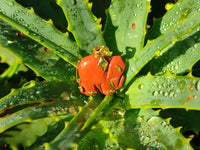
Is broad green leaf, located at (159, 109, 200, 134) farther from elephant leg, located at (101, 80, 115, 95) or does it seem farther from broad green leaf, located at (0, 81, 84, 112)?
broad green leaf, located at (0, 81, 84, 112)

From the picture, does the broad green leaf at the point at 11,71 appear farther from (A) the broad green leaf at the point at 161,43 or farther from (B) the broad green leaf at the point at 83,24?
(A) the broad green leaf at the point at 161,43

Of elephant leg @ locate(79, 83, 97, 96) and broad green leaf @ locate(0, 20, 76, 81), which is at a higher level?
broad green leaf @ locate(0, 20, 76, 81)

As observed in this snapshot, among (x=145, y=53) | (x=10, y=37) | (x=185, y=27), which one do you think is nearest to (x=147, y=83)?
(x=145, y=53)

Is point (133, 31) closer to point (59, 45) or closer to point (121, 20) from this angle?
point (121, 20)

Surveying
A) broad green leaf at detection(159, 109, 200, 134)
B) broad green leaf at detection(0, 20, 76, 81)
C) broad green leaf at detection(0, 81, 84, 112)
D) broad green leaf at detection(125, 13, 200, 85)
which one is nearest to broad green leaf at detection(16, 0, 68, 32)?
broad green leaf at detection(0, 20, 76, 81)

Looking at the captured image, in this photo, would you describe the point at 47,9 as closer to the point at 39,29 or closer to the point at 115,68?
the point at 39,29

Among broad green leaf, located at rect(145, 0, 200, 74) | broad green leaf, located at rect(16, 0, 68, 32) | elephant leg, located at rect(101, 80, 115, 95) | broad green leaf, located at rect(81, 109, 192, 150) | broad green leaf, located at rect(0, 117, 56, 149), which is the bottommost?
broad green leaf, located at rect(81, 109, 192, 150)

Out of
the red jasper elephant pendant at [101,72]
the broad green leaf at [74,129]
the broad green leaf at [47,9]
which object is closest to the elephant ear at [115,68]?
the red jasper elephant pendant at [101,72]
